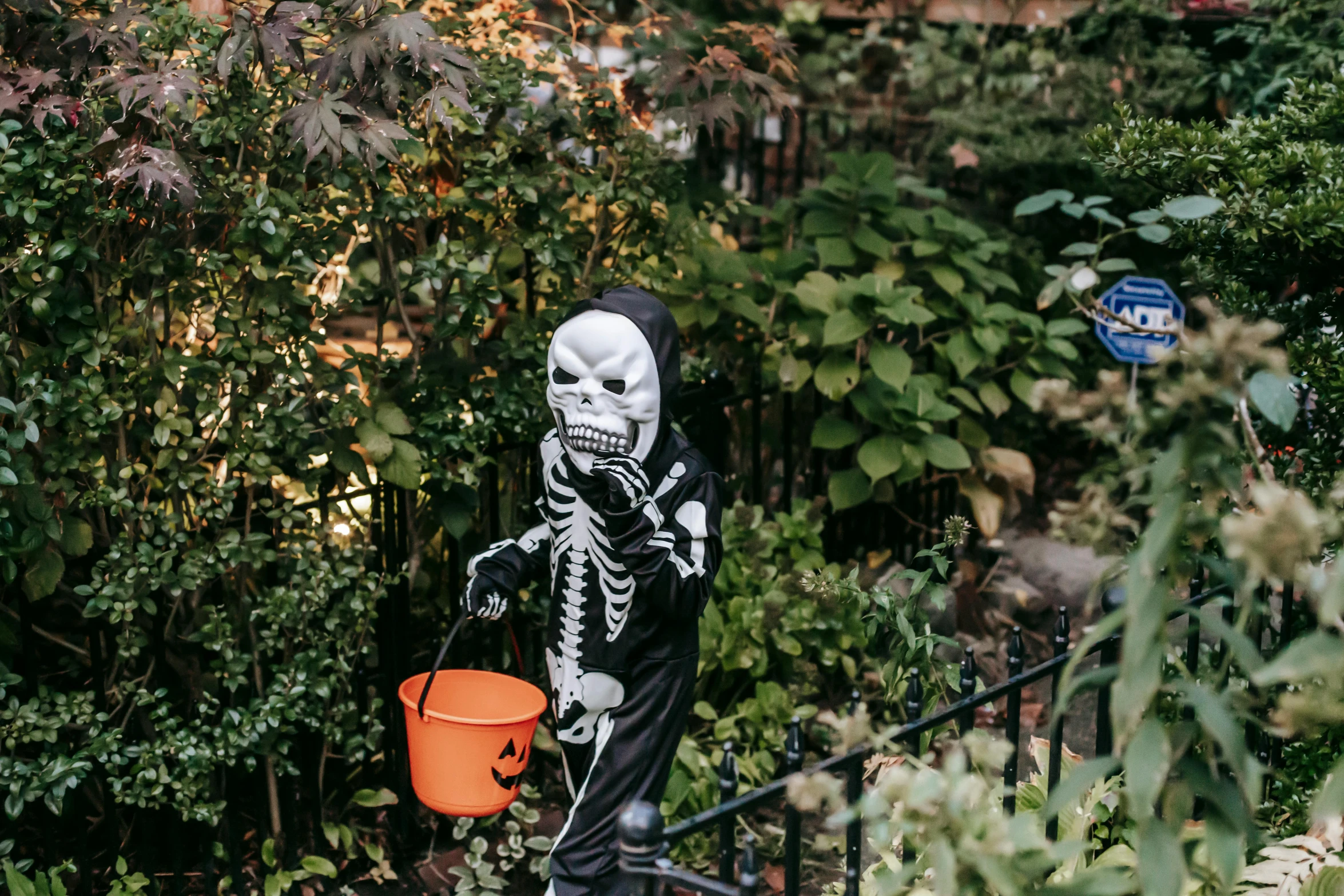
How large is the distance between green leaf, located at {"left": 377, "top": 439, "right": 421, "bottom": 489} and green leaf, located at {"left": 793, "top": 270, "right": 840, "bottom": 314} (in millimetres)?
1848

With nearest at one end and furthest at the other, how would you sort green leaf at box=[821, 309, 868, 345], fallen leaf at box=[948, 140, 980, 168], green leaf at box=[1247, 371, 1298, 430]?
green leaf at box=[1247, 371, 1298, 430] < green leaf at box=[821, 309, 868, 345] < fallen leaf at box=[948, 140, 980, 168]

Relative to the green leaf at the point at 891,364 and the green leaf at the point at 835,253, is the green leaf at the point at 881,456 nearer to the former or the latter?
the green leaf at the point at 891,364

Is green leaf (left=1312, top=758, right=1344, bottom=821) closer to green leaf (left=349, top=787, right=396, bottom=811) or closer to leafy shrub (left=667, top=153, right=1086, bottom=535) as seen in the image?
green leaf (left=349, top=787, right=396, bottom=811)

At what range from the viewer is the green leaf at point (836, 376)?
4.64m

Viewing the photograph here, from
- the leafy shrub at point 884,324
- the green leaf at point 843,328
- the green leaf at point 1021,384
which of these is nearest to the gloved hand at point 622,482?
the leafy shrub at point 884,324

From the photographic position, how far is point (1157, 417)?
5.21 ft

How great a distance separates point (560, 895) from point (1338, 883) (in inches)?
67.8

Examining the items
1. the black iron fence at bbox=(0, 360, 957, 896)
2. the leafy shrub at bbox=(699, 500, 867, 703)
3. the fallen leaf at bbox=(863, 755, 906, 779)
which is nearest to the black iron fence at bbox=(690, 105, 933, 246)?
the leafy shrub at bbox=(699, 500, 867, 703)

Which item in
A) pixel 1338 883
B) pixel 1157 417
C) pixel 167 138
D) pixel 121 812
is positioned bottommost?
pixel 121 812

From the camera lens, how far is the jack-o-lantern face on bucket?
9.74ft

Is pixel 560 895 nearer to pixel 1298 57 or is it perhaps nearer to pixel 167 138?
pixel 167 138

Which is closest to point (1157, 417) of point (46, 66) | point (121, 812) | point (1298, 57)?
point (46, 66)

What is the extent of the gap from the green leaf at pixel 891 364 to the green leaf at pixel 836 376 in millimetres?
82

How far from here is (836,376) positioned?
4660 millimetres
